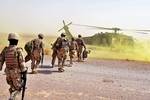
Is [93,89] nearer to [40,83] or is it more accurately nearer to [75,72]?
[40,83]

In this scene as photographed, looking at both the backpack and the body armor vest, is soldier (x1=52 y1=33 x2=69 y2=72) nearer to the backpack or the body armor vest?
the backpack

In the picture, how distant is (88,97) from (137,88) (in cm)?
414

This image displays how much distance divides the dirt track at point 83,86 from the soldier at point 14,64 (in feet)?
7.91

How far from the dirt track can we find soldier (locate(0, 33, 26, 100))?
7.91 ft

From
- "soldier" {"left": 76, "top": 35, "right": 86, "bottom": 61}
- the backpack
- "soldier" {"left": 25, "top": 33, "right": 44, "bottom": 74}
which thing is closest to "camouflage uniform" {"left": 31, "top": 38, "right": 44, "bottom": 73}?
"soldier" {"left": 25, "top": 33, "right": 44, "bottom": 74}

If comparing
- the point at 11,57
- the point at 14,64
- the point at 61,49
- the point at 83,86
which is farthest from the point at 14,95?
the point at 61,49

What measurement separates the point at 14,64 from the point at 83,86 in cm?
690

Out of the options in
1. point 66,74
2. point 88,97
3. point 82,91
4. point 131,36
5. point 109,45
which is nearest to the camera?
point 88,97

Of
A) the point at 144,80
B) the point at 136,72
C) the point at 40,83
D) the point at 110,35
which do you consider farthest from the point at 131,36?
the point at 40,83

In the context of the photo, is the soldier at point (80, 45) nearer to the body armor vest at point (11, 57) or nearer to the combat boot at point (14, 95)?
the combat boot at point (14, 95)

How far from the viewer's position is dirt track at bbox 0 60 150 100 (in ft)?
56.0

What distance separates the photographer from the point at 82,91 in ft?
Result: 60.1

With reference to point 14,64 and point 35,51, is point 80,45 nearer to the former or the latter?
point 35,51

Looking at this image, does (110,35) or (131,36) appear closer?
(110,35)
